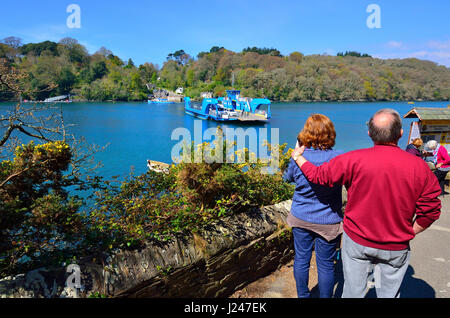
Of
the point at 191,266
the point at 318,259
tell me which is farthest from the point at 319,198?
the point at 191,266

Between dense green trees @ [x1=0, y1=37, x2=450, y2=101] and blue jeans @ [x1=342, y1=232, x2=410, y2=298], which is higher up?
dense green trees @ [x1=0, y1=37, x2=450, y2=101]

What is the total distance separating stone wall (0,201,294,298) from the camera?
5.69 feet

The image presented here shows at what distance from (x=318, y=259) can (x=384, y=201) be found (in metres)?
0.87

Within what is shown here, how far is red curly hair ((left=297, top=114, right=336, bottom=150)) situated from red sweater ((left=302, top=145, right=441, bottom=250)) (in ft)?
1.29

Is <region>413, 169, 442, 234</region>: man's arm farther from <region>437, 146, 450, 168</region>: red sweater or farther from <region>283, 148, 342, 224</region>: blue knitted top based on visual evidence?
<region>437, 146, 450, 168</region>: red sweater

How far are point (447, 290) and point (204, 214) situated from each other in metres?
2.72

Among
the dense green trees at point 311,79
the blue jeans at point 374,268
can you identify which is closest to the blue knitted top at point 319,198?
the blue jeans at point 374,268

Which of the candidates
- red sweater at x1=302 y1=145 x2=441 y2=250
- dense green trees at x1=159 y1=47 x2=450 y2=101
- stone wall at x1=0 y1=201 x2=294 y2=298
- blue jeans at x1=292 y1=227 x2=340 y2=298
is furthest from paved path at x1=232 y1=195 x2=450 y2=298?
dense green trees at x1=159 y1=47 x2=450 y2=101

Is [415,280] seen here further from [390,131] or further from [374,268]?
[390,131]

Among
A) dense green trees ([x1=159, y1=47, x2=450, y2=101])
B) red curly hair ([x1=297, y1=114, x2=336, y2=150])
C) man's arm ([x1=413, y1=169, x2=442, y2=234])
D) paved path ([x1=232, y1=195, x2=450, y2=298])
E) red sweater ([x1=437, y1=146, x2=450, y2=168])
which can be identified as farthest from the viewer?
dense green trees ([x1=159, y1=47, x2=450, y2=101])

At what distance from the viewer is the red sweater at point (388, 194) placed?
5.23 ft

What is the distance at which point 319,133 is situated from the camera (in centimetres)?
213

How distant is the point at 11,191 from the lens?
92.9 inches

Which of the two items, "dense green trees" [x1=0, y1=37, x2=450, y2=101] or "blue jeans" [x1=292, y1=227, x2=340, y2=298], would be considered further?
"dense green trees" [x1=0, y1=37, x2=450, y2=101]
